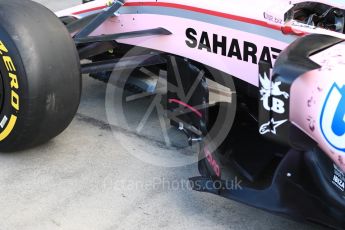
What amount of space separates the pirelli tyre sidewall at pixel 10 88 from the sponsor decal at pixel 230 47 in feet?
3.08

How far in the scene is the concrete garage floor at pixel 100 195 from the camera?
2543 mm

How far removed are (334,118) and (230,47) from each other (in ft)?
3.31

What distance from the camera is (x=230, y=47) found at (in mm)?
2803

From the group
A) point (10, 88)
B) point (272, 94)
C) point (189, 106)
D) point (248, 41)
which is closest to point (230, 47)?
point (248, 41)

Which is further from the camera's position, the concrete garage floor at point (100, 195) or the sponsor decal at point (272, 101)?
the concrete garage floor at point (100, 195)

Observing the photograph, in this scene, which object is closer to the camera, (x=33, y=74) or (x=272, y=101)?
(x=272, y=101)

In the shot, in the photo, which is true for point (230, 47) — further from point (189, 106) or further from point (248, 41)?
point (189, 106)

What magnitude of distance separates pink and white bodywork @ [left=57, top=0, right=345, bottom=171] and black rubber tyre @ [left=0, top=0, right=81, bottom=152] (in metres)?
0.59

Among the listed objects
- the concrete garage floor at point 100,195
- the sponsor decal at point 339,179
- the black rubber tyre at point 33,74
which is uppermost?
the black rubber tyre at point 33,74

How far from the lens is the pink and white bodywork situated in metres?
1.94

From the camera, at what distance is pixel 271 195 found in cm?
229

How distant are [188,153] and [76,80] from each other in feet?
2.68

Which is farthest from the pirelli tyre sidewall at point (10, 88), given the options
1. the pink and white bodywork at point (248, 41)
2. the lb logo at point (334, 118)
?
the lb logo at point (334, 118)

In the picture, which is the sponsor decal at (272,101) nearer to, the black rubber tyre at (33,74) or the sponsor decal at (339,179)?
Result: the sponsor decal at (339,179)
